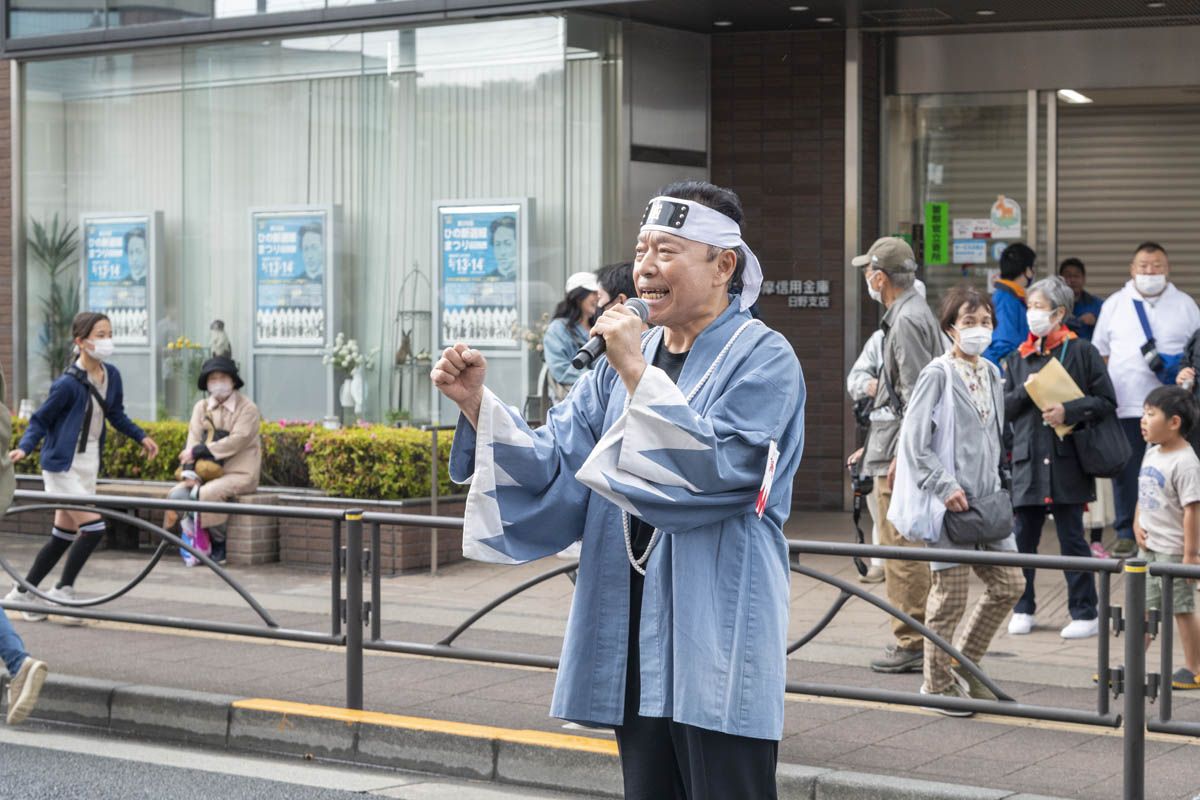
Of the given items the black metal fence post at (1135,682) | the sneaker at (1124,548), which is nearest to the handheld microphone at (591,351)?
the black metal fence post at (1135,682)

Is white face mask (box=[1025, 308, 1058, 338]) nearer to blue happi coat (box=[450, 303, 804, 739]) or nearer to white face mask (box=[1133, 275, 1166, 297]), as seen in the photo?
white face mask (box=[1133, 275, 1166, 297])

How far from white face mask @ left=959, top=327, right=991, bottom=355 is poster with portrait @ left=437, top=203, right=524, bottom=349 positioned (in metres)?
5.59

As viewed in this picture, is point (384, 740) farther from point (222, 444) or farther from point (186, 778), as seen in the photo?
point (222, 444)

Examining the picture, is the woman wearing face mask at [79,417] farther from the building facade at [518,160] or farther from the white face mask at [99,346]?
the building facade at [518,160]

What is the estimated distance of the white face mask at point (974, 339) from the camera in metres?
6.80

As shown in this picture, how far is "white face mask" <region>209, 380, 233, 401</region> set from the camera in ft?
37.1

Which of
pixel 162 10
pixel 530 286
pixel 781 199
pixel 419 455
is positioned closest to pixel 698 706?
pixel 419 455

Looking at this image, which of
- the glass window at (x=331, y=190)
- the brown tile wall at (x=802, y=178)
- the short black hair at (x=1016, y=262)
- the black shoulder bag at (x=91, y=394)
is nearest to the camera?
the black shoulder bag at (x=91, y=394)

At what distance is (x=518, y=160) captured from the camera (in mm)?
12164

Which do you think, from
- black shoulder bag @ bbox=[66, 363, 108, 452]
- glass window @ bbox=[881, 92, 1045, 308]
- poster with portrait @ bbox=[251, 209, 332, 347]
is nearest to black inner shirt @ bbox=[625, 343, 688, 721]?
black shoulder bag @ bbox=[66, 363, 108, 452]

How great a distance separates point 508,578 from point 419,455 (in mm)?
1236

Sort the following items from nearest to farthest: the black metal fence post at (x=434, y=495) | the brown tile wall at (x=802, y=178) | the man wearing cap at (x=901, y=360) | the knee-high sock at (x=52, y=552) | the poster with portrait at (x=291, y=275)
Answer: the man wearing cap at (x=901, y=360), the knee-high sock at (x=52, y=552), the black metal fence post at (x=434, y=495), the brown tile wall at (x=802, y=178), the poster with portrait at (x=291, y=275)

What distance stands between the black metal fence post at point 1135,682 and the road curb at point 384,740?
13.9 inches

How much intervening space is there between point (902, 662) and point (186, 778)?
319cm
